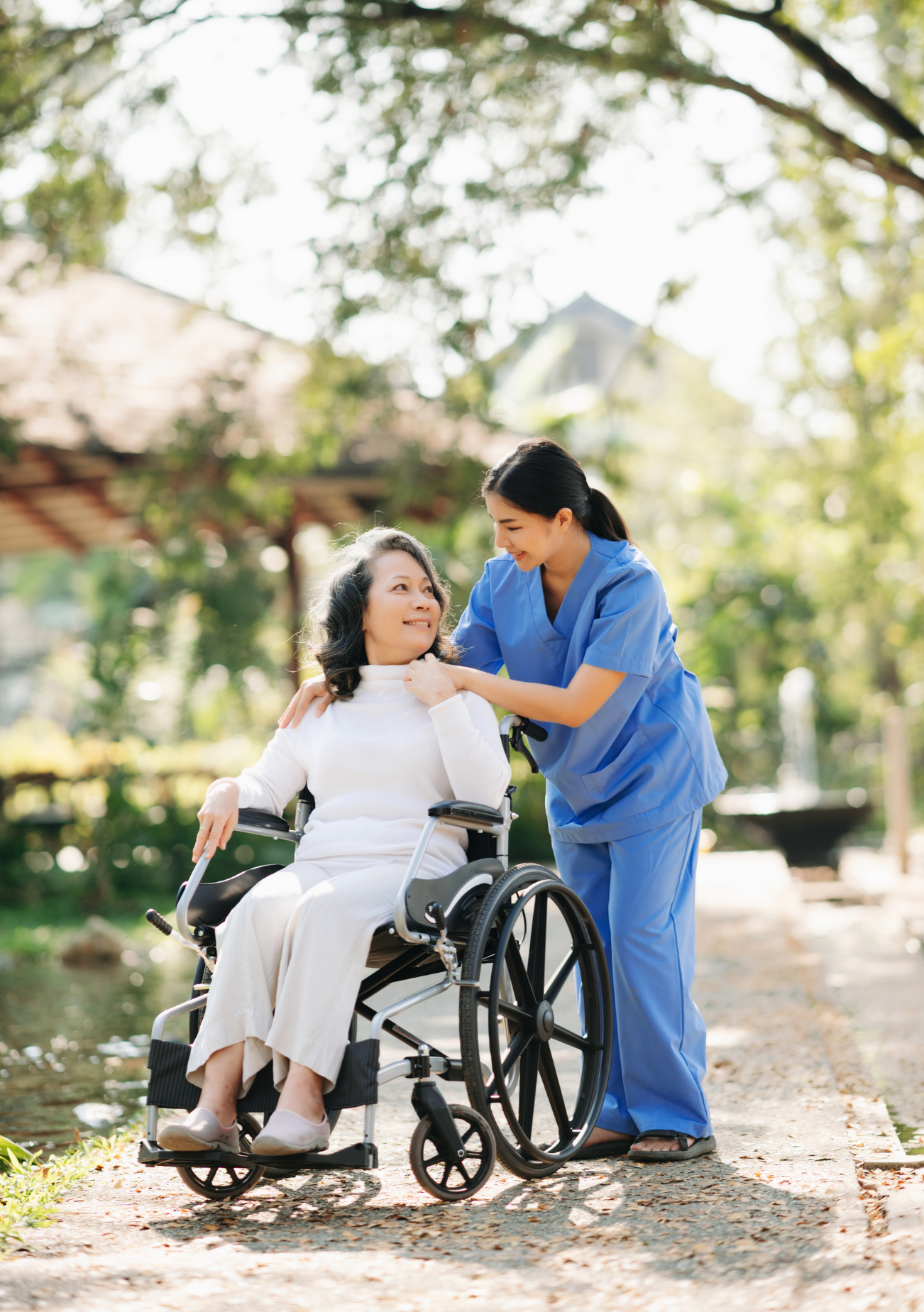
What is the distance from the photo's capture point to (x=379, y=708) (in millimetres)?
2855

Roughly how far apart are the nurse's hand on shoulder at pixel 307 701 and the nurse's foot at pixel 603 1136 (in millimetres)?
1051

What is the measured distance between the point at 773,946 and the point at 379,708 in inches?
152

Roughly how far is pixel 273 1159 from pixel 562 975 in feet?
2.78

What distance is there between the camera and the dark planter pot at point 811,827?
980 centimetres

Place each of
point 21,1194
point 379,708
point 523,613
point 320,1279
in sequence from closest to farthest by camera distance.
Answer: point 320,1279 < point 21,1194 < point 379,708 < point 523,613

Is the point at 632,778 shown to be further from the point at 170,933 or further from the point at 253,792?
the point at 170,933

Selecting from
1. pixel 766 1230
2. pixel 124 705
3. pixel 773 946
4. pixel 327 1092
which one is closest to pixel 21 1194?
pixel 327 1092

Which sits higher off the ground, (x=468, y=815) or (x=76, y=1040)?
(x=468, y=815)

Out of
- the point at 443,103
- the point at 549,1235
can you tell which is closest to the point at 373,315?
the point at 443,103

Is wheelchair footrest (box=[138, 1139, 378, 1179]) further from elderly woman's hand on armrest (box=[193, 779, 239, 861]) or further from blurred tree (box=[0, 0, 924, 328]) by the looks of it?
blurred tree (box=[0, 0, 924, 328])

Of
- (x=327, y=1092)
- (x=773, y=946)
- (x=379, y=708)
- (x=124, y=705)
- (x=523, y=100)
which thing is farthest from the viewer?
(x=124, y=705)

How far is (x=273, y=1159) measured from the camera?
233cm

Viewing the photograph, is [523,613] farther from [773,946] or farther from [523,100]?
[523,100]

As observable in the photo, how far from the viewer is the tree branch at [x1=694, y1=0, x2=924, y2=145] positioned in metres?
6.76
